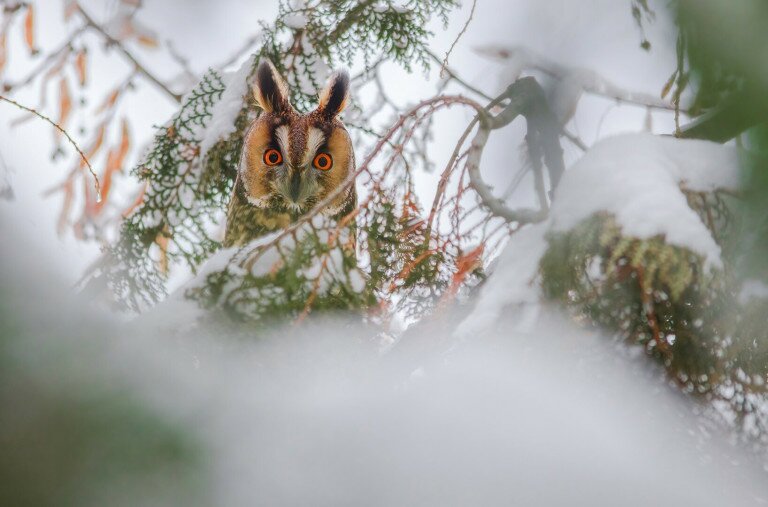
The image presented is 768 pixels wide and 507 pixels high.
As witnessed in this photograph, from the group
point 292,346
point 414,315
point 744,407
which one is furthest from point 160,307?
point 744,407

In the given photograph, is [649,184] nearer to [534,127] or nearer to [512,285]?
[512,285]

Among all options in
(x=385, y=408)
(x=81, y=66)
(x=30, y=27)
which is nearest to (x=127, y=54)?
(x=81, y=66)

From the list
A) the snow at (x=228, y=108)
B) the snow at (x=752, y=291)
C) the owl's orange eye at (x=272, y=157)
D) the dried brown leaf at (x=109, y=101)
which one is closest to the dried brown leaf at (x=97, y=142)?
the dried brown leaf at (x=109, y=101)

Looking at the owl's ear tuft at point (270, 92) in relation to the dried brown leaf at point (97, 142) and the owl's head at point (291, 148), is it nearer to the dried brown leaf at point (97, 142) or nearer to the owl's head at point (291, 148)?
the owl's head at point (291, 148)

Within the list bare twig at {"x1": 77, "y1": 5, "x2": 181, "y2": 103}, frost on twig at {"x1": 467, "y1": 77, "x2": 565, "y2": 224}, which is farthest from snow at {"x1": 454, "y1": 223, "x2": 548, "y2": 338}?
bare twig at {"x1": 77, "y1": 5, "x2": 181, "y2": 103}

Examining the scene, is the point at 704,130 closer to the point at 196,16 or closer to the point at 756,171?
the point at 756,171

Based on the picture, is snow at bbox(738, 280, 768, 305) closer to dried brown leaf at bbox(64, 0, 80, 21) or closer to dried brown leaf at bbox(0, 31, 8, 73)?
dried brown leaf at bbox(64, 0, 80, 21)
